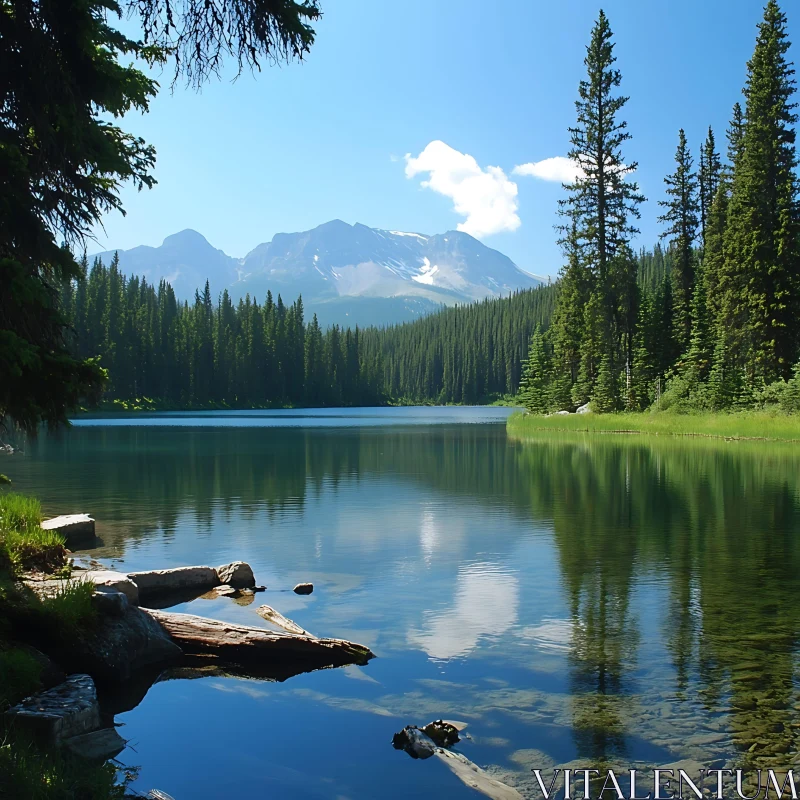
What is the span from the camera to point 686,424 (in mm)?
46312

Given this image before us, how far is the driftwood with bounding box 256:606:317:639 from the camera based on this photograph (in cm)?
973

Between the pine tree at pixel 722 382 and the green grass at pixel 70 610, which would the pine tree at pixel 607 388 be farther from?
the green grass at pixel 70 610

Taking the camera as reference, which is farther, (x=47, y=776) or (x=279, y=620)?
(x=279, y=620)

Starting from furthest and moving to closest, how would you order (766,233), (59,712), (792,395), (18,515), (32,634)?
(766,233) → (792,395) → (18,515) → (32,634) → (59,712)

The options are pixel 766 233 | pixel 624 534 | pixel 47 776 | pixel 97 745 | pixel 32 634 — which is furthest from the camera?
pixel 766 233

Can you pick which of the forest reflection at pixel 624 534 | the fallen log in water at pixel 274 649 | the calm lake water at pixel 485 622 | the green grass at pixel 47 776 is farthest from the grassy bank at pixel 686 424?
the green grass at pixel 47 776

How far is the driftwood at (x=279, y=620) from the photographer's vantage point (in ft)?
31.9

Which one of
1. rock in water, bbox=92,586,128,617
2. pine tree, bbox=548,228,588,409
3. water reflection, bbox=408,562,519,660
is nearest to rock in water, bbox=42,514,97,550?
rock in water, bbox=92,586,128,617

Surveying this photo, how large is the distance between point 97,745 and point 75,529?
1026 cm

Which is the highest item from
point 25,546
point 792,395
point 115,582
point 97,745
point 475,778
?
point 792,395

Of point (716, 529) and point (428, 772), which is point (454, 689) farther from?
point (716, 529)

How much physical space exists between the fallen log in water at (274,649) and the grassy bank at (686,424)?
115 ft

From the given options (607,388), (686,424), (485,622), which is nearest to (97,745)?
(485,622)

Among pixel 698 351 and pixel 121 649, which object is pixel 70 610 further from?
pixel 698 351
